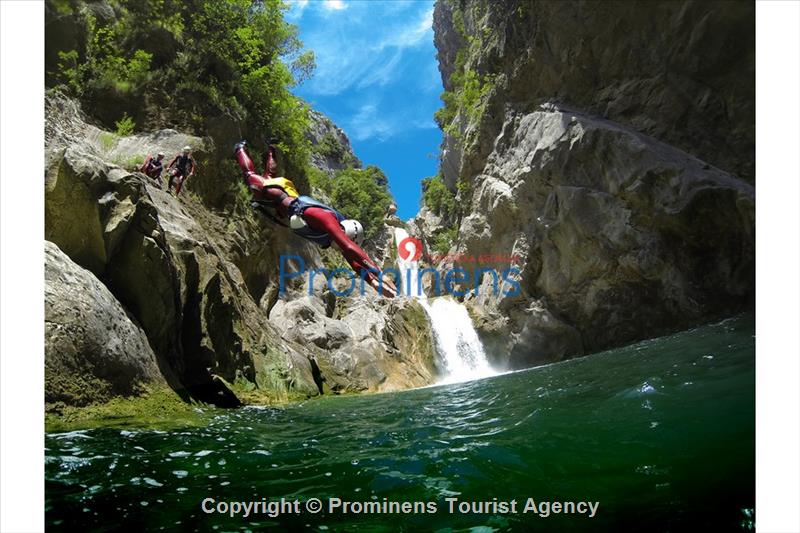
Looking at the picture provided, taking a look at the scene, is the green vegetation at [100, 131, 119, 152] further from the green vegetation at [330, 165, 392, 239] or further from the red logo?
the red logo

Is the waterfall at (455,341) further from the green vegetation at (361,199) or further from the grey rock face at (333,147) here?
the grey rock face at (333,147)

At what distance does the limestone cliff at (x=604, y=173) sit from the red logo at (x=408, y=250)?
944cm

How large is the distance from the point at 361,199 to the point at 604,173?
19184 millimetres

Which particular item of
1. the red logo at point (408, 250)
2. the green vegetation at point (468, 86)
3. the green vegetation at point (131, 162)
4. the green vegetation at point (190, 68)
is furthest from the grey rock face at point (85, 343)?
the red logo at point (408, 250)

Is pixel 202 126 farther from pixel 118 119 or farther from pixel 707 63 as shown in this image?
pixel 707 63

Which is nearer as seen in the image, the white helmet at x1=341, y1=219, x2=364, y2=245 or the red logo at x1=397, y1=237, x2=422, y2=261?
the white helmet at x1=341, y1=219, x2=364, y2=245

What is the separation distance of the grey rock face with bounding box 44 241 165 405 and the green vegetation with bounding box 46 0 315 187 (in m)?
7.36

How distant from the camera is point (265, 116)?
14117mm

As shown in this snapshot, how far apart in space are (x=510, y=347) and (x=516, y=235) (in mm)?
3850

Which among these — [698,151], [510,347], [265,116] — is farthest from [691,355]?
[265,116]

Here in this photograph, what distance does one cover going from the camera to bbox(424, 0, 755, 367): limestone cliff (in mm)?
9844

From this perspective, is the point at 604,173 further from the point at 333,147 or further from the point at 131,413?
the point at 333,147

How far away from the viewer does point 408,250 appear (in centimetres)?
2872

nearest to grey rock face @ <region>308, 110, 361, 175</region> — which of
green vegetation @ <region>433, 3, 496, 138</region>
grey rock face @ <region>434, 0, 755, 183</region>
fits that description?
green vegetation @ <region>433, 3, 496, 138</region>
